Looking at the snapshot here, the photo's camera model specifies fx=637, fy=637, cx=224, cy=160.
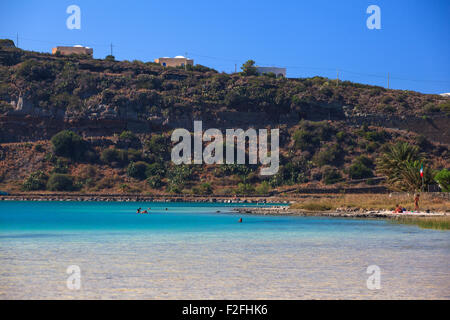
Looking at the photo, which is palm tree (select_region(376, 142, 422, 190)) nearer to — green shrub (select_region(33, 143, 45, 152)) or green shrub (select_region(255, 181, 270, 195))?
green shrub (select_region(255, 181, 270, 195))

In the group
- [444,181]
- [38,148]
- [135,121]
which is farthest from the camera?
[135,121]

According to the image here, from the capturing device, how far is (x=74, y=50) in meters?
132

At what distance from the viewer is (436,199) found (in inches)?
1783

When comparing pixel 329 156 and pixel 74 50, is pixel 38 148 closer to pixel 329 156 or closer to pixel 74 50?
pixel 74 50

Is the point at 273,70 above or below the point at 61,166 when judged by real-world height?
above

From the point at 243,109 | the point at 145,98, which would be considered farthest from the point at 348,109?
the point at 145,98

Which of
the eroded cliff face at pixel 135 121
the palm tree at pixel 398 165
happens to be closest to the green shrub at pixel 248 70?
the eroded cliff face at pixel 135 121

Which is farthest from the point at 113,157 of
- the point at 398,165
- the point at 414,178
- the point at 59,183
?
the point at 414,178

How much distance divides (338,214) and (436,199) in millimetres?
6998

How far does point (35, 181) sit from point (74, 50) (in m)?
48.7

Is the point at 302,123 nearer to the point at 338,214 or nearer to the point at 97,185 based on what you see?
the point at 97,185

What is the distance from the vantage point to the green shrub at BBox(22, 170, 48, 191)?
297ft

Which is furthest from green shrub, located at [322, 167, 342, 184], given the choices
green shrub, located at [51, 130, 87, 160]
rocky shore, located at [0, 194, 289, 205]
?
green shrub, located at [51, 130, 87, 160]

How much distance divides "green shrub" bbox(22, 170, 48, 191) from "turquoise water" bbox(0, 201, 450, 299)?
6249 centimetres
